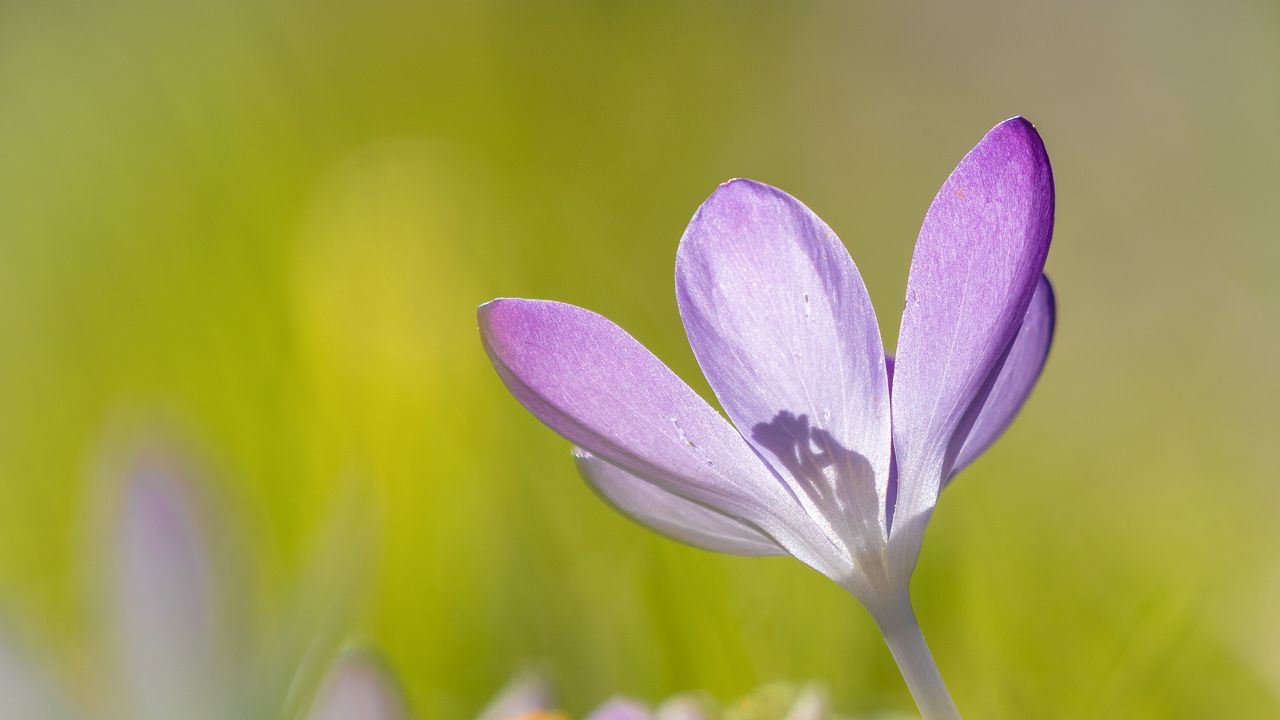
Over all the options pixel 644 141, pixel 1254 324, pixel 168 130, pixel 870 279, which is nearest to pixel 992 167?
pixel 1254 324

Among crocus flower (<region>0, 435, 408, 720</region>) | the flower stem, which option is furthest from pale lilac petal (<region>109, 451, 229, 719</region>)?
the flower stem

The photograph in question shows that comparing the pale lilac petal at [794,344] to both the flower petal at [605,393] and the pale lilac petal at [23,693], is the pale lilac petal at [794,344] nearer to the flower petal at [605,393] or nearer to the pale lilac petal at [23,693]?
the flower petal at [605,393]

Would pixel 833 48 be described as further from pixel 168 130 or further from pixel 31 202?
pixel 31 202

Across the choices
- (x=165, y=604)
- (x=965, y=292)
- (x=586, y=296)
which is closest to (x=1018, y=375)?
(x=965, y=292)

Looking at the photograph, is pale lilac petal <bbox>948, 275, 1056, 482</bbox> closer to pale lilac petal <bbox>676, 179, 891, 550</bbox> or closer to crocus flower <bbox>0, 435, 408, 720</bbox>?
pale lilac petal <bbox>676, 179, 891, 550</bbox>

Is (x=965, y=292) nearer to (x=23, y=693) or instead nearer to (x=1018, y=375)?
(x=1018, y=375)

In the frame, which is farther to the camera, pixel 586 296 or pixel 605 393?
pixel 586 296
